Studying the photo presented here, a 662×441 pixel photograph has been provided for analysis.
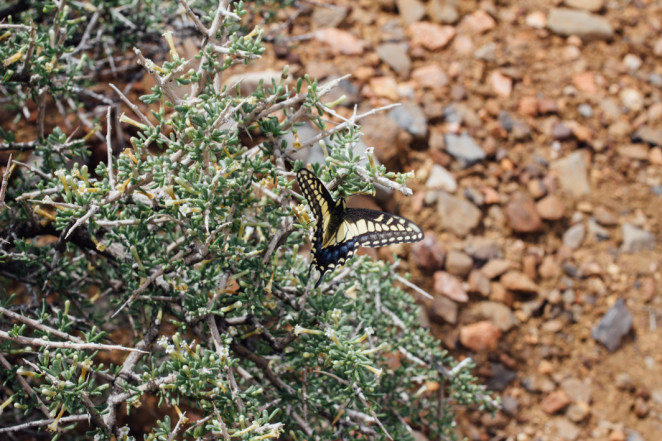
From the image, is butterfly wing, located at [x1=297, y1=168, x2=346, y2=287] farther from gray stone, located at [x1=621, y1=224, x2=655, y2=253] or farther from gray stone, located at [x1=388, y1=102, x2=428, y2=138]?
gray stone, located at [x1=621, y1=224, x2=655, y2=253]

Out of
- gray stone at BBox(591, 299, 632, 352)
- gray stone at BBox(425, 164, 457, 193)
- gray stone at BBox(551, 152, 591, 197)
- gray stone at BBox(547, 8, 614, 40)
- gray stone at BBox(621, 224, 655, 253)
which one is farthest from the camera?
gray stone at BBox(547, 8, 614, 40)

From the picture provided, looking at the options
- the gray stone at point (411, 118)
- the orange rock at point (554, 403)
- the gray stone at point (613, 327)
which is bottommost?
the orange rock at point (554, 403)

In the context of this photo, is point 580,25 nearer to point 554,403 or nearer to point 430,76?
point 430,76

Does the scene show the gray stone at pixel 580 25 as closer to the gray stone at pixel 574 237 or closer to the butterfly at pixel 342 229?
the gray stone at pixel 574 237

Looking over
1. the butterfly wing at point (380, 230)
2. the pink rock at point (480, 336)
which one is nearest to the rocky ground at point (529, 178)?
the pink rock at point (480, 336)

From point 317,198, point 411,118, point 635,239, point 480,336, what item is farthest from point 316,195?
point 635,239

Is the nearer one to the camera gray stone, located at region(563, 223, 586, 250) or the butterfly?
the butterfly

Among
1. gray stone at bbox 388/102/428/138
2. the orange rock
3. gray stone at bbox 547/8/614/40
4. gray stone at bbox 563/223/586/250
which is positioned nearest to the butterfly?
gray stone at bbox 388/102/428/138
